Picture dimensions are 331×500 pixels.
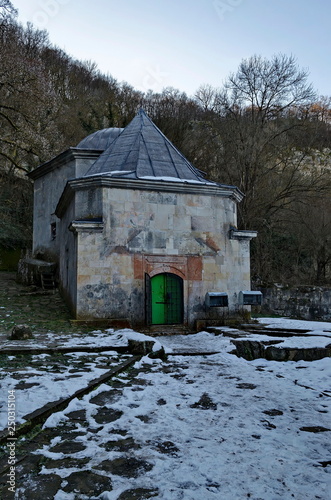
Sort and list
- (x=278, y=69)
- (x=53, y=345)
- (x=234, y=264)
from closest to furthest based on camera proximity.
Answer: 1. (x=53, y=345)
2. (x=234, y=264)
3. (x=278, y=69)

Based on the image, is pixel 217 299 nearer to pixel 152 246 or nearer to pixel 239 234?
pixel 239 234

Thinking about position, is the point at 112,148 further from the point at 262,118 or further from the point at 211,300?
the point at 262,118

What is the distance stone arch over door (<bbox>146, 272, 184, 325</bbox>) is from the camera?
39.6 ft

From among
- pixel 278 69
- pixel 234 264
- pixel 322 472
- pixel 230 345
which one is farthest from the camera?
pixel 278 69

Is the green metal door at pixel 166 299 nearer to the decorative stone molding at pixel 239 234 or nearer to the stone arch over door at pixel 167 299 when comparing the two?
the stone arch over door at pixel 167 299

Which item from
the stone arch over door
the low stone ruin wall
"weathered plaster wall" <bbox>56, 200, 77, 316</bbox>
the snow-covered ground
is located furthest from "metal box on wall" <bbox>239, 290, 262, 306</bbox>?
the low stone ruin wall

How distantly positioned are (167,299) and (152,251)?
1.60m

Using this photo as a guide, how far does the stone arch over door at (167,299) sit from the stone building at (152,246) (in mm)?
31

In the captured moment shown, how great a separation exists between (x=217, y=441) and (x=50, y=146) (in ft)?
73.0

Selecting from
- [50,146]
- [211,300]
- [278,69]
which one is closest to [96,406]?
[211,300]

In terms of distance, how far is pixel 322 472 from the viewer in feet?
9.66

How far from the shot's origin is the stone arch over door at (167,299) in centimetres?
1207

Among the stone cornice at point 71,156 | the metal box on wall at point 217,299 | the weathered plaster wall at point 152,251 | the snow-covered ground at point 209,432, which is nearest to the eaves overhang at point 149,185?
the weathered plaster wall at point 152,251

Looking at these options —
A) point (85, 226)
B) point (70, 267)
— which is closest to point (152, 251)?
point (85, 226)
